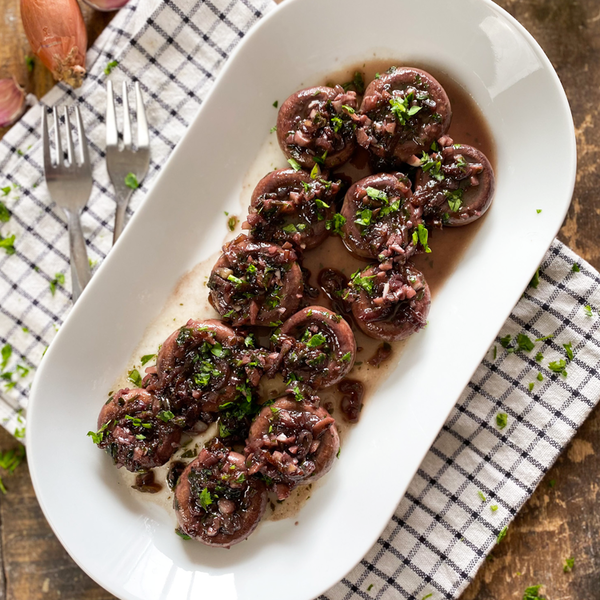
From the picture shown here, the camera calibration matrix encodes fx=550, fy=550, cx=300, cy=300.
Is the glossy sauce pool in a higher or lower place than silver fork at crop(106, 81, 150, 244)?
lower

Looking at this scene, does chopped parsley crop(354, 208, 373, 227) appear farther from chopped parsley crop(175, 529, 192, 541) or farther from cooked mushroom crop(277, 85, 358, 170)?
chopped parsley crop(175, 529, 192, 541)

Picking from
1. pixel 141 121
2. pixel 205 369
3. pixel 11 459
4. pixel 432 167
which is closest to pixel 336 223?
pixel 432 167

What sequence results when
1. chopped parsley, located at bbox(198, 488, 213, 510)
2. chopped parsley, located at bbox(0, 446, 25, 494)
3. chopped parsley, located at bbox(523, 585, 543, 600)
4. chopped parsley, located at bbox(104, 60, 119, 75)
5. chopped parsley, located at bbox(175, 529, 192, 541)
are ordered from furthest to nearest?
1. chopped parsley, located at bbox(0, 446, 25, 494)
2. chopped parsley, located at bbox(104, 60, 119, 75)
3. chopped parsley, located at bbox(523, 585, 543, 600)
4. chopped parsley, located at bbox(175, 529, 192, 541)
5. chopped parsley, located at bbox(198, 488, 213, 510)

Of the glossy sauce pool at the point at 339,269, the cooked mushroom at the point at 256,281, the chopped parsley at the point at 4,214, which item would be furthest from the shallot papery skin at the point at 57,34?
the cooked mushroom at the point at 256,281

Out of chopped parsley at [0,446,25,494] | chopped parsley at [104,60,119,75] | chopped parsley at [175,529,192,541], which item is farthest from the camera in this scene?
chopped parsley at [0,446,25,494]

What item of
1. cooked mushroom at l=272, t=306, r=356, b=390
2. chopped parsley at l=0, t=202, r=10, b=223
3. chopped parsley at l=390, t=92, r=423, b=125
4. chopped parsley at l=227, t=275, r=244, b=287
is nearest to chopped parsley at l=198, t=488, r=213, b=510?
cooked mushroom at l=272, t=306, r=356, b=390

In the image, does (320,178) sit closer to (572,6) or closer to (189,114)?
(189,114)

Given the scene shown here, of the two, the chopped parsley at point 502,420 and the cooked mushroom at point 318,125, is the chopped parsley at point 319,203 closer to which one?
the cooked mushroom at point 318,125
